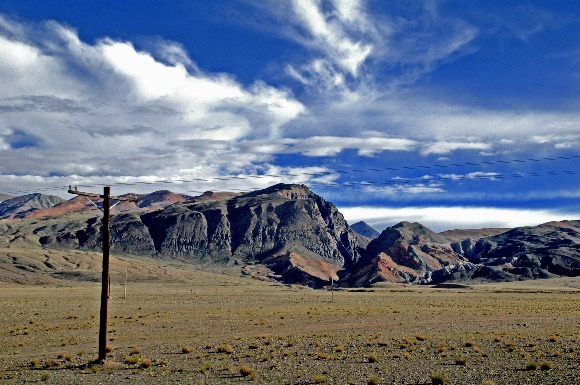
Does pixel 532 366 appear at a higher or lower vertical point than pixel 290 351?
higher

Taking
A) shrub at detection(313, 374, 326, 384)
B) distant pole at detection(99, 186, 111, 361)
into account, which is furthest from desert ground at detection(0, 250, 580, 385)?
distant pole at detection(99, 186, 111, 361)

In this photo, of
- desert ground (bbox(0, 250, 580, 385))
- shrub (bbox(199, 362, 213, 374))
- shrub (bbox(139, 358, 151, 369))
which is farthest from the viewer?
shrub (bbox(139, 358, 151, 369))

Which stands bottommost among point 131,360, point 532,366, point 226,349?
point 226,349

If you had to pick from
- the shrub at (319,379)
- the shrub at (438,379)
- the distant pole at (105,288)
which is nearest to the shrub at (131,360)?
the distant pole at (105,288)

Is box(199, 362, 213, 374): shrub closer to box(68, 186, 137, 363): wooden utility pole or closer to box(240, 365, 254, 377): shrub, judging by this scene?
box(240, 365, 254, 377): shrub

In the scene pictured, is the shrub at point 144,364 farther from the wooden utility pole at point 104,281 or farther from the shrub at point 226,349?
the shrub at point 226,349

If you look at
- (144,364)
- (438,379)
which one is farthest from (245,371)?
(438,379)

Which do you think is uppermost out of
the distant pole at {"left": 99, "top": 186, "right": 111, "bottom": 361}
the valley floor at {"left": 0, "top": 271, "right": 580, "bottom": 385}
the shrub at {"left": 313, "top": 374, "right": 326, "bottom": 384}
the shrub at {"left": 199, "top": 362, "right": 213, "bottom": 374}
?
the distant pole at {"left": 99, "top": 186, "right": 111, "bottom": 361}

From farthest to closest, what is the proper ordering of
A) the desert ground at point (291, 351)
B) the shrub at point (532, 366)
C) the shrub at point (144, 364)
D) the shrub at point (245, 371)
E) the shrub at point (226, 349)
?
the shrub at point (226, 349), the shrub at point (144, 364), the shrub at point (532, 366), the shrub at point (245, 371), the desert ground at point (291, 351)

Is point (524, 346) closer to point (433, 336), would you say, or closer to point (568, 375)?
point (433, 336)

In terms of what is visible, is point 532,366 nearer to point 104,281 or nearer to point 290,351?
point 290,351

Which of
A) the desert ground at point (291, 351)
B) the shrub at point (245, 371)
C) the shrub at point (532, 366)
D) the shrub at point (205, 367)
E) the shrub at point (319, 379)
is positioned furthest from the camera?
Answer: the shrub at point (205, 367)

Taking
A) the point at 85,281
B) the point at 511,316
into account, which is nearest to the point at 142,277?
the point at 85,281

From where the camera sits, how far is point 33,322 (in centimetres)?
4353
